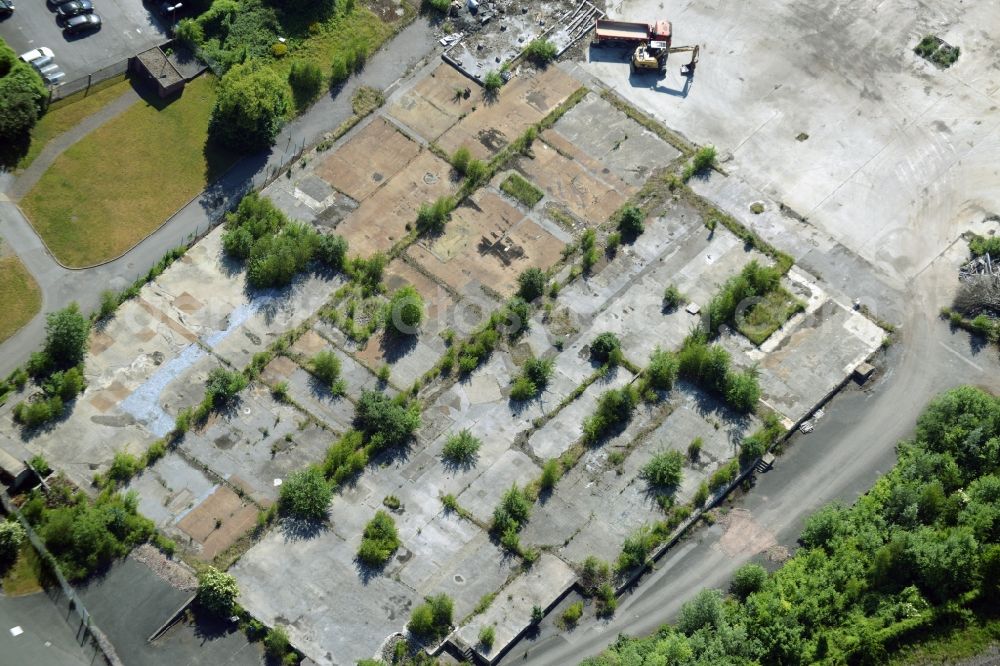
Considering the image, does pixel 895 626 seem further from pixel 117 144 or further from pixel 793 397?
pixel 117 144

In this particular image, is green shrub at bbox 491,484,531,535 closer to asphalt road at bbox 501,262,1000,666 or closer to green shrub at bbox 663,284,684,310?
asphalt road at bbox 501,262,1000,666

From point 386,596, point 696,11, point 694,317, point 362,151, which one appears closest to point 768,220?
point 694,317

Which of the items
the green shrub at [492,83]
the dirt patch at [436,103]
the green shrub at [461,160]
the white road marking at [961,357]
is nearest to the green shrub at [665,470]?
the white road marking at [961,357]

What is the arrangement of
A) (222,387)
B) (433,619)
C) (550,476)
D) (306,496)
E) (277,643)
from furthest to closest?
(222,387) < (550,476) < (306,496) < (433,619) < (277,643)

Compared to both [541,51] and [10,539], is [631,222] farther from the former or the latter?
[10,539]

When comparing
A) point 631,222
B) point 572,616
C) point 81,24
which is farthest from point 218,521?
point 81,24
